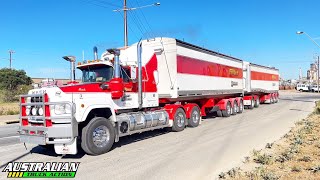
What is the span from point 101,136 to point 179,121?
5.02 metres

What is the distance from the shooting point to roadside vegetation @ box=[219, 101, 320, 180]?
585 cm

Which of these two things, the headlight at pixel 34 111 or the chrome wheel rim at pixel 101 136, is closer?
the headlight at pixel 34 111

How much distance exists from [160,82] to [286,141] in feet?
17.3

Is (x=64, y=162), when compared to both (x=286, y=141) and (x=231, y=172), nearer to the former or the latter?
(x=231, y=172)

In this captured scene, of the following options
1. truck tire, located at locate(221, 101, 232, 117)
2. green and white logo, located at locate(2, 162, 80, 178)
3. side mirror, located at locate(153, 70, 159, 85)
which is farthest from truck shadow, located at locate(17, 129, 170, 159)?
truck tire, located at locate(221, 101, 232, 117)

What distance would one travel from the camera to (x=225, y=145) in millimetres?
9406

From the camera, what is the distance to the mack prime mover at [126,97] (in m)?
7.87

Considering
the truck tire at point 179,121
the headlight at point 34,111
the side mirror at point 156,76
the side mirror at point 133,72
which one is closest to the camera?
the headlight at point 34,111

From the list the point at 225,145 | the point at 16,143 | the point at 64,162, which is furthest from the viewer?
the point at 16,143

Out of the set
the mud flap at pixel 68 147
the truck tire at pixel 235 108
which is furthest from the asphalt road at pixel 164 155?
the truck tire at pixel 235 108

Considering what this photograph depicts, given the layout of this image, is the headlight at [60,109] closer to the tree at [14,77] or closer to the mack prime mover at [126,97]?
the mack prime mover at [126,97]

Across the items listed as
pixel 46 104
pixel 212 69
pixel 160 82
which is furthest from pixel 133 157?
pixel 212 69

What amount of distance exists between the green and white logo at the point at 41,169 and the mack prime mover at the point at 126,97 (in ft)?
1.40

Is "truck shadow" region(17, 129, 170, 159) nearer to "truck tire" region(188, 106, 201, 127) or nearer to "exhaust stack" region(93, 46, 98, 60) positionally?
"truck tire" region(188, 106, 201, 127)
